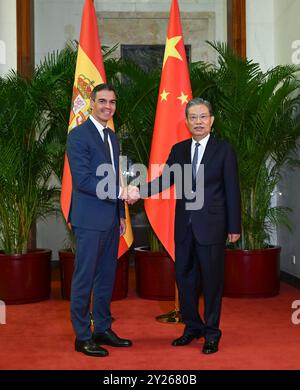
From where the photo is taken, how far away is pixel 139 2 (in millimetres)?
8211

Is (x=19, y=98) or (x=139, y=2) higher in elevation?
(x=139, y=2)

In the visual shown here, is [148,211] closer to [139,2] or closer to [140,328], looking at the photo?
[140,328]

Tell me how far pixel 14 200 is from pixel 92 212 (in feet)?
7.19

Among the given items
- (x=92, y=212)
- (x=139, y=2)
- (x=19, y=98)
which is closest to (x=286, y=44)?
(x=139, y=2)

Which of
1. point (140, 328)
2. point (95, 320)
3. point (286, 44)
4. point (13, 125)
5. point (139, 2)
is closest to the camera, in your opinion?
point (95, 320)

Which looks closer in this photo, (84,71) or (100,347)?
(100,347)

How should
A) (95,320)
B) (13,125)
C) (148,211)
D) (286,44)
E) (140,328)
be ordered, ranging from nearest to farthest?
1. (95,320)
2. (140,328)
3. (148,211)
4. (13,125)
5. (286,44)

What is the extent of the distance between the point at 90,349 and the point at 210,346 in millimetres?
758

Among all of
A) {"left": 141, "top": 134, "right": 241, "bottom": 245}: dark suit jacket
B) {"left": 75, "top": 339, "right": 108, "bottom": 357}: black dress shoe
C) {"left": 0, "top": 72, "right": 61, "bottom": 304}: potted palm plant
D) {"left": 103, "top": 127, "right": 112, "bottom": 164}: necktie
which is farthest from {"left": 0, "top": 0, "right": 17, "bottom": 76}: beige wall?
{"left": 75, "top": 339, "right": 108, "bottom": 357}: black dress shoe

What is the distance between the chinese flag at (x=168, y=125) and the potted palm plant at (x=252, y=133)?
1.97 ft

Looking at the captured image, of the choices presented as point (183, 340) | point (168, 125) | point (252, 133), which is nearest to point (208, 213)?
point (183, 340)

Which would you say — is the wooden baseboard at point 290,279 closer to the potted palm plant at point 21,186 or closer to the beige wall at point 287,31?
the beige wall at point 287,31

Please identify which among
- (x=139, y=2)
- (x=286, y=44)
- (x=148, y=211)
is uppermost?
(x=139, y=2)

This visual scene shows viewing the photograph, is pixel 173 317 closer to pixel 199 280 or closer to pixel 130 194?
pixel 199 280
